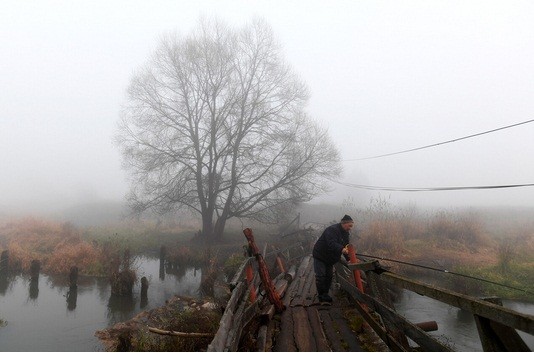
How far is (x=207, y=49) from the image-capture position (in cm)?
2188

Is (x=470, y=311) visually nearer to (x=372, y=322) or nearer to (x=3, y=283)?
(x=372, y=322)

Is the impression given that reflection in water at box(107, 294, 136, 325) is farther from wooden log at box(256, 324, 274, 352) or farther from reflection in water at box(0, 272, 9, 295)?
wooden log at box(256, 324, 274, 352)

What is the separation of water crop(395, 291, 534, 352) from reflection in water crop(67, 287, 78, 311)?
1104 cm

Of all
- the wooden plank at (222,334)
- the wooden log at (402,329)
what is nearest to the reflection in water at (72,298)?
the wooden plank at (222,334)

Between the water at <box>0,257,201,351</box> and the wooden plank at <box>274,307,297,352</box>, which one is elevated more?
the wooden plank at <box>274,307,297,352</box>

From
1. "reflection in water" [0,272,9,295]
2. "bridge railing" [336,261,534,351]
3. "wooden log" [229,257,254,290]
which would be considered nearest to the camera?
"bridge railing" [336,261,534,351]

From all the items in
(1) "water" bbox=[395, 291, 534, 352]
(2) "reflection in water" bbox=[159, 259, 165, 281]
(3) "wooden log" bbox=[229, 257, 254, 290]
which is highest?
(3) "wooden log" bbox=[229, 257, 254, 290]

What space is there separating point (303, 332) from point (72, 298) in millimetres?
10642

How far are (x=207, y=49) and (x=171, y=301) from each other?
15.8m

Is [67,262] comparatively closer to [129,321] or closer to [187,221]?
[129,321]

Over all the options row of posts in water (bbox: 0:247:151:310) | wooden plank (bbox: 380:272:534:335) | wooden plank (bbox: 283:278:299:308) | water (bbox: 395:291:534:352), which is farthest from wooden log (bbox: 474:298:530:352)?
row of posts in water (bbox: 0:247:151:310)

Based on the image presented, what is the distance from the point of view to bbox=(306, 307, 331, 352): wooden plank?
4949mm

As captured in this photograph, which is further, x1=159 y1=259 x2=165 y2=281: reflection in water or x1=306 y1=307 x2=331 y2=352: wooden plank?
x1=159 y1=259 x2=165 y2=281: reflection in water

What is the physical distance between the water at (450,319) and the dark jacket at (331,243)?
11.6 feet
